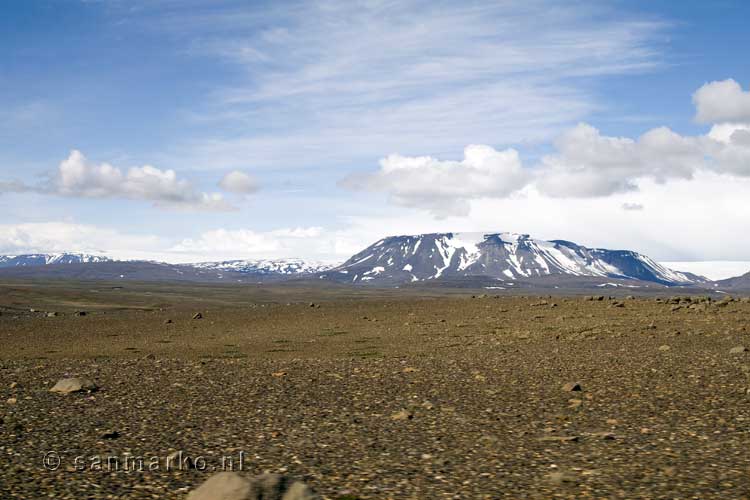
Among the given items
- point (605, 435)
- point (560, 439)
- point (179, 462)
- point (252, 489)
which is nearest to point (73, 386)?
point (179, 462)

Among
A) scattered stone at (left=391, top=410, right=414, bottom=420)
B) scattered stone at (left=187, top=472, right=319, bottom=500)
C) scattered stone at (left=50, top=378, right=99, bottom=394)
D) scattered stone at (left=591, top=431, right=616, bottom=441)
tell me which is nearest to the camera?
scattered stone at (left=187, top=472, right=319, bottom=500)

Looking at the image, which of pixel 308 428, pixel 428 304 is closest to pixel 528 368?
pixel 308 428

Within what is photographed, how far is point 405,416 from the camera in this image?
18.0 m

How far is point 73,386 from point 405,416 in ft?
36.3

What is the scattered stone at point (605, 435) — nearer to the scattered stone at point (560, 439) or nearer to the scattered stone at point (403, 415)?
the scattered stone at point (560, 439)

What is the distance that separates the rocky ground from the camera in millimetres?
12422

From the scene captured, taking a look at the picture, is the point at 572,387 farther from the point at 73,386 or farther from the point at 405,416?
the point at 73,386

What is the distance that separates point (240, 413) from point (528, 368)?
1224 cm

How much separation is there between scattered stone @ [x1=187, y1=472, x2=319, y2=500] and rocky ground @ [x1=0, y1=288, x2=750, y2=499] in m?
1.69

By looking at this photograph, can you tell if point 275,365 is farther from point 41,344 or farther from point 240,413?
point 41,344

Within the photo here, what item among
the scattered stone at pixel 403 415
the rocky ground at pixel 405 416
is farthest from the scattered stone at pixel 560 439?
the scattered stone at pixel 403 415

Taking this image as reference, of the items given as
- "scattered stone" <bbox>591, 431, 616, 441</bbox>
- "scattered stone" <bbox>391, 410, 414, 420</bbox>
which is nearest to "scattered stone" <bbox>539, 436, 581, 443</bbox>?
"scattered stone" <bbox>591, 431, 616, 441</bbox>

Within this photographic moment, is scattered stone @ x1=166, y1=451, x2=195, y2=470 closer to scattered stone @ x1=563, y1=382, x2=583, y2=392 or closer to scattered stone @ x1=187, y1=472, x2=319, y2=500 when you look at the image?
scattered stone @ x1=187, y1=472, x2=319, y2=500

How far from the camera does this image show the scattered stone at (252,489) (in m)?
9.66
